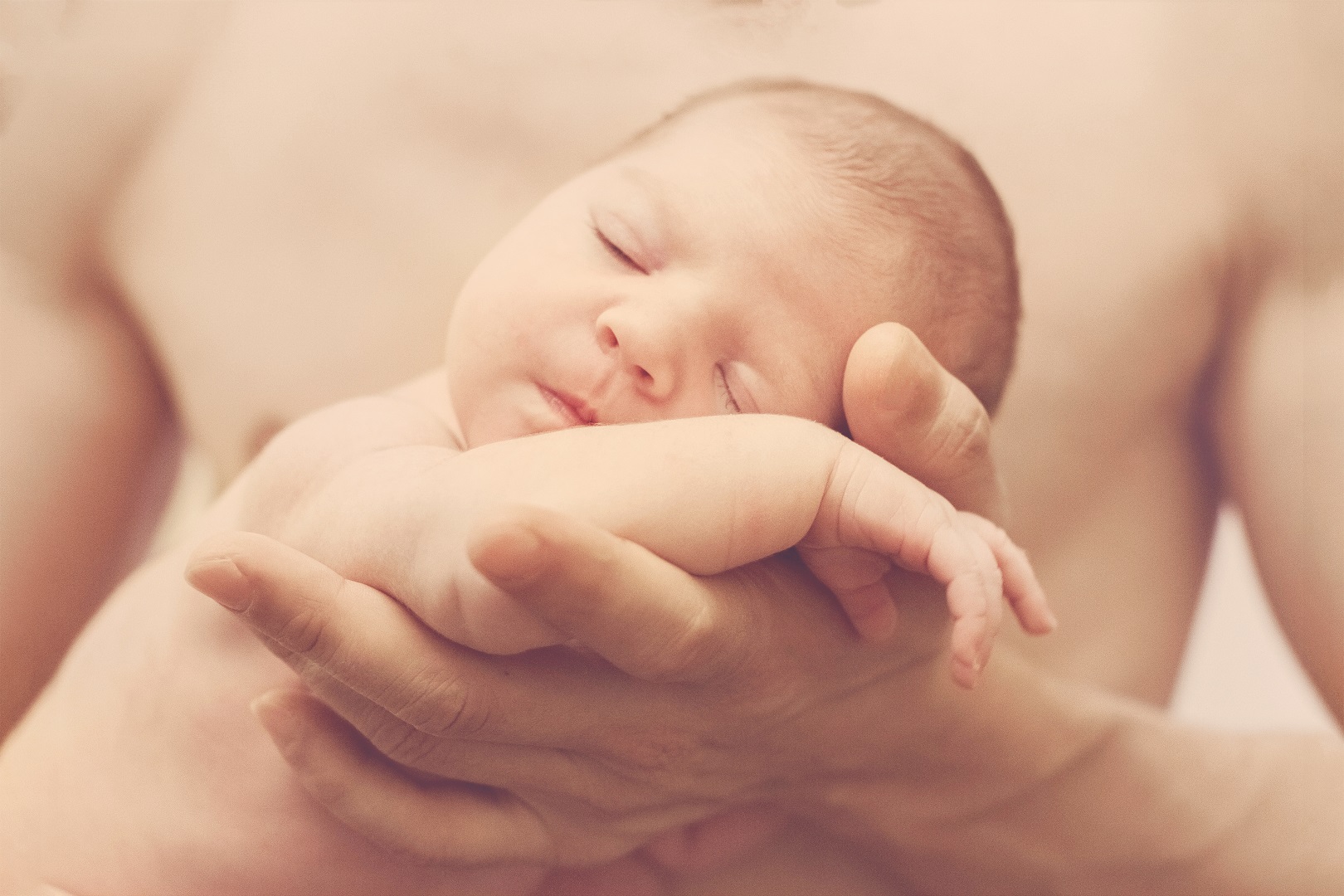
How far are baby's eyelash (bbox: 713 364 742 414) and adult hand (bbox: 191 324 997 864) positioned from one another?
0.22 feet

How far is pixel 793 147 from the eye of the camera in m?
0.56

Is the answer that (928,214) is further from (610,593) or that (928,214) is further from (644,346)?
(610,593)

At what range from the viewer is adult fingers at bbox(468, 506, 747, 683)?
1.21 feet

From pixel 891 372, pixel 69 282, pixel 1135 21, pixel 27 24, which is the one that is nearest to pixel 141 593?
pixel 69 282

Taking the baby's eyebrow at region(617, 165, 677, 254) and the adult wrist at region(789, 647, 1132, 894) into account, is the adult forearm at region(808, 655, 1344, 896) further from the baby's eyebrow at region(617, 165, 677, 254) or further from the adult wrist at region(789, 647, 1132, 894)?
the baby's eyebrow at region(617, 165, 677, 254)

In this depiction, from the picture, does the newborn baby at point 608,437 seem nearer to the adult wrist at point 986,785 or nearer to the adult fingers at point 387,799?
the adult fingers at point 387,799

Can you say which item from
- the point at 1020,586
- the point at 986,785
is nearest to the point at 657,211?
the point at 1020,586

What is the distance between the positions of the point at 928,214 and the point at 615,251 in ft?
0.57

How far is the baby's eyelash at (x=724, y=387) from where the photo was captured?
1.75ft

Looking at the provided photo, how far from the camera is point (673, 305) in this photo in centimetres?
51

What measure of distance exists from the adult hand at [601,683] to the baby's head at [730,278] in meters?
0.07

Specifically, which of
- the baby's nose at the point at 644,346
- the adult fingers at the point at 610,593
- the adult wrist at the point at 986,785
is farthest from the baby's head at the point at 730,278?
the adult wrist at the point at 986,785

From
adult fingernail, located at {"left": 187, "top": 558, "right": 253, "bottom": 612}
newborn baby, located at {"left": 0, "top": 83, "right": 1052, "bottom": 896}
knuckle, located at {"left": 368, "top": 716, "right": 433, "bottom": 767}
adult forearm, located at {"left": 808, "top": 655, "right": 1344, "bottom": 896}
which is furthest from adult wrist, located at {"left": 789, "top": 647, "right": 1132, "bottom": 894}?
adult fingernail, located at {"left": 187, "top": 558, "right": 253, "bottom": 612}

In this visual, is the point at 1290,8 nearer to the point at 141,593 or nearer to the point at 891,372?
the point at 891,372
